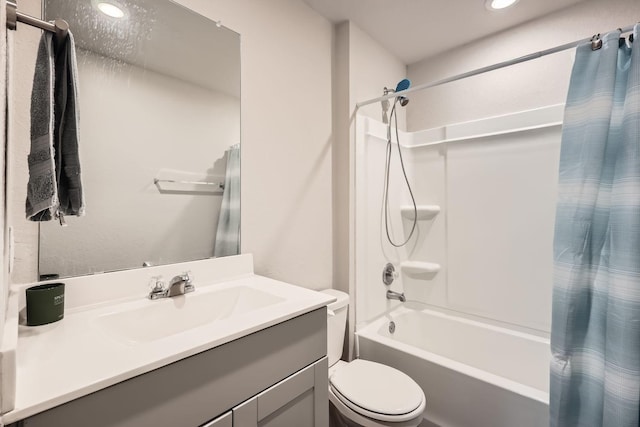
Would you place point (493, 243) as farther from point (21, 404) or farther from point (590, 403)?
point (21, 404)

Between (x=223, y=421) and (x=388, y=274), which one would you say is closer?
(x=223, y=421)

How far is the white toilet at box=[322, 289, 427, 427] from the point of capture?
120 centimetres

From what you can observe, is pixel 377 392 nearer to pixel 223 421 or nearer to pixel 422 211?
pixel 223 421

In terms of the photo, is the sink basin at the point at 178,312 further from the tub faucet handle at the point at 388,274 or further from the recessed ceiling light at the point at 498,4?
the recessed ceiling light at the point at 498,4

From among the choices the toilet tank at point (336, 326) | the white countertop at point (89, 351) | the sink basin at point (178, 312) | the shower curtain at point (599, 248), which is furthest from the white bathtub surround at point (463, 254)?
the white countertop at point (89, 351)

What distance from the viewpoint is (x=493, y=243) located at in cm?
203

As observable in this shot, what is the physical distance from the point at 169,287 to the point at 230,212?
1.39ft

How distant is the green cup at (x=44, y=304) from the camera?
804mm

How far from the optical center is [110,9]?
1.05 meters

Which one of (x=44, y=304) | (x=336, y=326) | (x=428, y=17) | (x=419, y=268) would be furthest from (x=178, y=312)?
(x=428, y=17)

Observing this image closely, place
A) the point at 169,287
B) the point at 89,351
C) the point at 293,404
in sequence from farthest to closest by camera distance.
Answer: the point at 169,287 → the point at 293,404 → the point at 89,351

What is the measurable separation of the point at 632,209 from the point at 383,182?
131cm

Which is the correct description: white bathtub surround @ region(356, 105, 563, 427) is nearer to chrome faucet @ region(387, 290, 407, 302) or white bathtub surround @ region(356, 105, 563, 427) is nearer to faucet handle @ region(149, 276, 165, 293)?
chrome faucet @ region(387, 290, 407, 302)

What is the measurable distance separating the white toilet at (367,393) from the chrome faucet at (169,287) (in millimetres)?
740
